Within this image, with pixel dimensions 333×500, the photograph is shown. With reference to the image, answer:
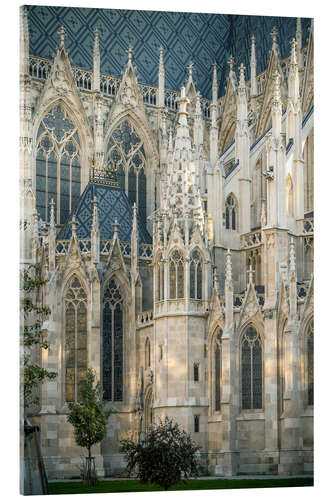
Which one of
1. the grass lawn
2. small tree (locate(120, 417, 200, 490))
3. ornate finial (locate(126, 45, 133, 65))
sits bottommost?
the grass lawn

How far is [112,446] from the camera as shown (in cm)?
3044

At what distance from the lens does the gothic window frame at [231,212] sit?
110 ft

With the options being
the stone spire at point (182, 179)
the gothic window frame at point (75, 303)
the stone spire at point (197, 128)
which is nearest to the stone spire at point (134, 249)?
the gothic window frame at point (75, 303)

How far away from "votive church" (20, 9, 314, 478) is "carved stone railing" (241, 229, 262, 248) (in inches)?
2.7

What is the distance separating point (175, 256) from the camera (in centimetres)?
3088

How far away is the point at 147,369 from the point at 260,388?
373 cm

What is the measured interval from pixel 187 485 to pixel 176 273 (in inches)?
345

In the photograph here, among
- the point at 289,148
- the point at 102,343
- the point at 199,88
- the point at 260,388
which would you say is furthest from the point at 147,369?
the point at 199,88

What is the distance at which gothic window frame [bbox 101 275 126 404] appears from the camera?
105ft

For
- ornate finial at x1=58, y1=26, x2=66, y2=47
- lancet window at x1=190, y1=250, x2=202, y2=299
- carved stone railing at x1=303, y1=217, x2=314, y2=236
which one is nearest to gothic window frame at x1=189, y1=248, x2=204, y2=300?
lancet window at x1=190, y1=250, x2=202, y2=299

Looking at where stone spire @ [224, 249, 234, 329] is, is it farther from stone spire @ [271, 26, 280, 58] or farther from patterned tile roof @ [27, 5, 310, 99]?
stone spire @ [271, 26, 280, 58]

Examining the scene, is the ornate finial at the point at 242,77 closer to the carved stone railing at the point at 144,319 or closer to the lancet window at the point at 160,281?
the lancet window at the point at 160,281

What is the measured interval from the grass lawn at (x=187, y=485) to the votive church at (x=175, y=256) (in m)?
1.42
